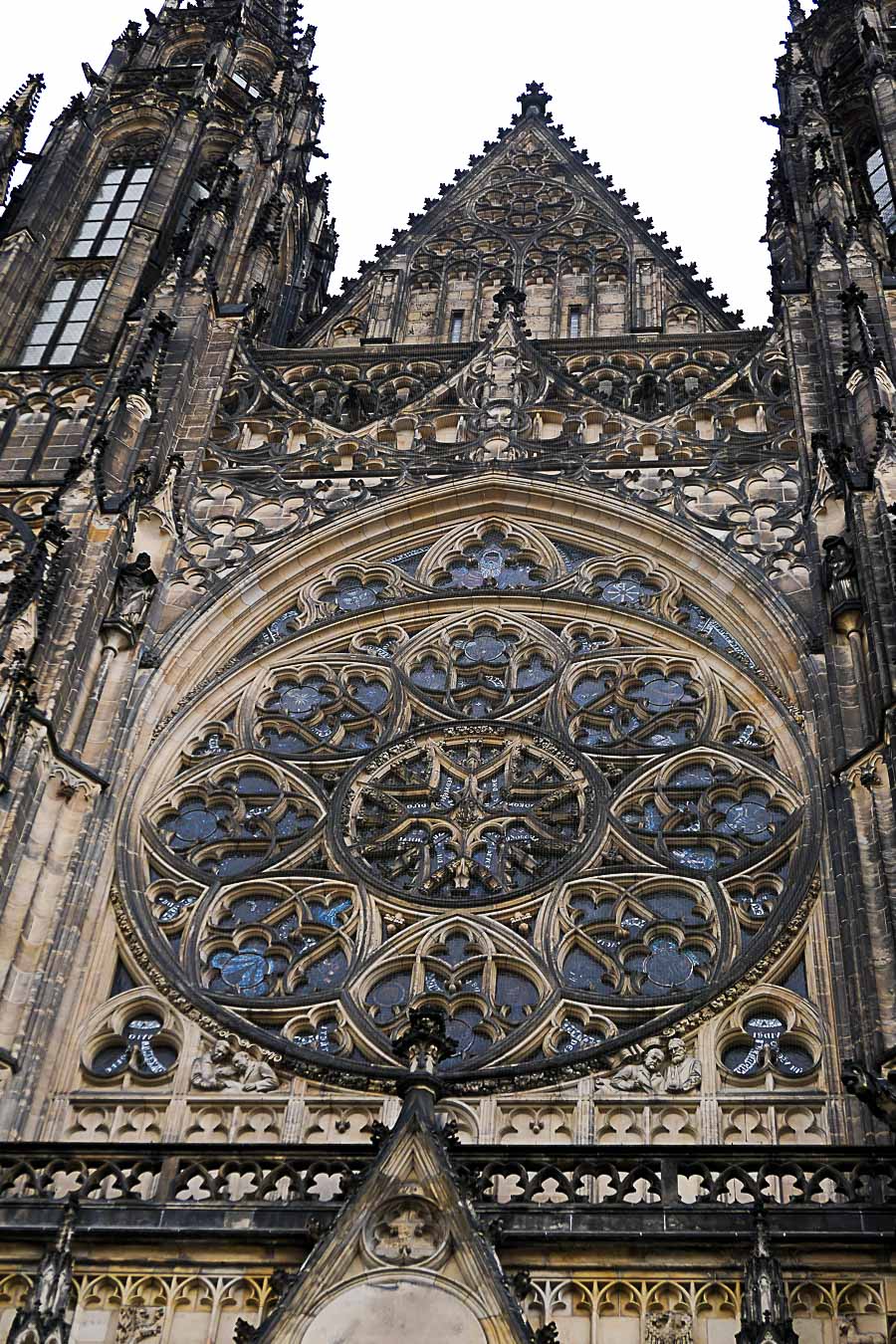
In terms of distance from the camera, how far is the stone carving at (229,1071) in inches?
530

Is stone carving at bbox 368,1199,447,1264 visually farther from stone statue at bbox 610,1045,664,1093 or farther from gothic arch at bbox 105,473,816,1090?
stone statue at bbox 610,1045,664,1093

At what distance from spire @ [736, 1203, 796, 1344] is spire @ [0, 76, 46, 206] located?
A: 18146mm

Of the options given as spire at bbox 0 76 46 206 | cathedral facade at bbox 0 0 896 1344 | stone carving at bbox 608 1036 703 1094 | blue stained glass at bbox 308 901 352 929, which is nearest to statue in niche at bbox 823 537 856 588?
cathedral facade at bbox 0 0 896 1344

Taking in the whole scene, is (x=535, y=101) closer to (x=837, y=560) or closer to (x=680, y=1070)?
(x=837, y=560)

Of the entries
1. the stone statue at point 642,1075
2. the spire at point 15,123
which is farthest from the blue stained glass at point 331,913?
the spire at point 15,123

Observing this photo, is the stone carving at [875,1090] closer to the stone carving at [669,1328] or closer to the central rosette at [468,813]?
the stone carving at [669,1328]

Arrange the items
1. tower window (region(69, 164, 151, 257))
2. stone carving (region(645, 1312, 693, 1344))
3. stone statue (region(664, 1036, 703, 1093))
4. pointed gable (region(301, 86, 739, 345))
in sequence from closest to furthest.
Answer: stone carving (region(645, 1312, 693, 1344)) < stone statue (region(664, 1036, 703, 1093)) < pointed gable (region(301, 86, 739, 345)) < tower window (region(69, 164, 151, 257))

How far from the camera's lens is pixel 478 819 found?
15195 millimetres

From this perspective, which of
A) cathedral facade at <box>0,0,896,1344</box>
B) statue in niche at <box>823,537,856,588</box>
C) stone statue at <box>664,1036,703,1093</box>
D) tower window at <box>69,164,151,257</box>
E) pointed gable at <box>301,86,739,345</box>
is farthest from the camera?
tower window at <box>69,164,151,257</box>

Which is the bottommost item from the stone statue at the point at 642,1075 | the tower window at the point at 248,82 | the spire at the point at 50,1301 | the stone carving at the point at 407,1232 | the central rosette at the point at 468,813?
the spire at the point at 50,1301

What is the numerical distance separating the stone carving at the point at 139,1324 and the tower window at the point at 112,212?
51.6 ft

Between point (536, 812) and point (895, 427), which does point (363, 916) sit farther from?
point (895, 427)

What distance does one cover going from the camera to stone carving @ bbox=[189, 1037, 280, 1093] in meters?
13.5

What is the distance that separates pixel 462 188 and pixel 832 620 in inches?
449
